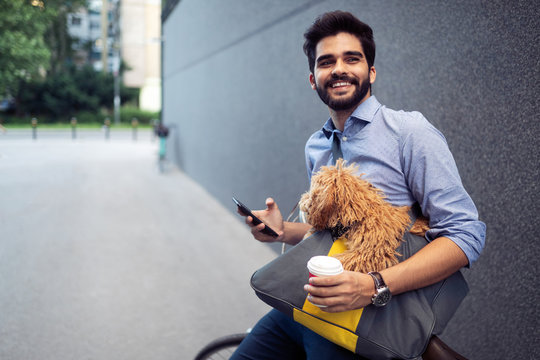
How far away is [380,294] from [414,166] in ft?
1.35

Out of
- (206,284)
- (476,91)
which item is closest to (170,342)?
(206,284)

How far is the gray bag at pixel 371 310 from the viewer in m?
1.13

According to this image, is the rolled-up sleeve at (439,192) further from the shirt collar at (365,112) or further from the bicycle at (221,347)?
the bicycle at (221,347)

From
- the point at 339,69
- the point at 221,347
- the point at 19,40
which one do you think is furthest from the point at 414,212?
the point at 19,40

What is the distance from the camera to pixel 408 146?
129 centimetres

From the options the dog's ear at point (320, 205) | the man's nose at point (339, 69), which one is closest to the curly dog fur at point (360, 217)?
the dog's ear at point (320, 205)

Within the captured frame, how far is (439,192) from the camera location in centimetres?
122

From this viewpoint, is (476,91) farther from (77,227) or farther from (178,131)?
(178,131)

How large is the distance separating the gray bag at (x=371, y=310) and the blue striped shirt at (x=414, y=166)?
118mm

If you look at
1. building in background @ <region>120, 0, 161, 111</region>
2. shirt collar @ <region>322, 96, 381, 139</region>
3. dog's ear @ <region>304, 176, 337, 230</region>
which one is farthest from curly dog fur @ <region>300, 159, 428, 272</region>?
building in background @ <region>120, 0, 161, 111</region>

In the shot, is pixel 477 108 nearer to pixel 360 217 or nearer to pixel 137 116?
pixel 360 217

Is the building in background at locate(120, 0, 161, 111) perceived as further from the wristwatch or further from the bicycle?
the wristwatch

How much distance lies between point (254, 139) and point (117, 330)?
3.22 meters

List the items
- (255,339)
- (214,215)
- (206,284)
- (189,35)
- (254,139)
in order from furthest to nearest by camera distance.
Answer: (189,35)
(214,215)
(254,139)
(206,284)
(255,339)
